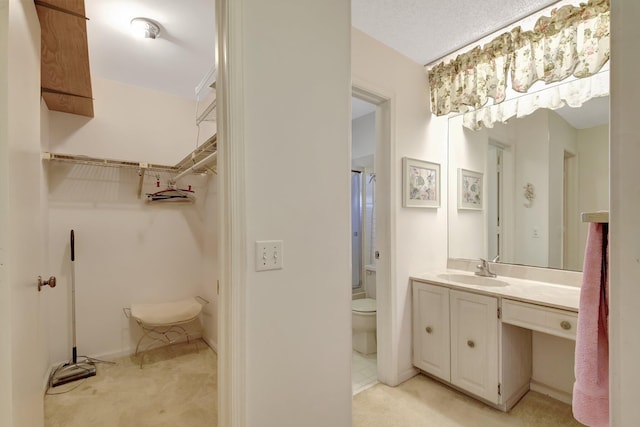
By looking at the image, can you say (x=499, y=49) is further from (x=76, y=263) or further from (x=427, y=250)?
(x=76, y=263)

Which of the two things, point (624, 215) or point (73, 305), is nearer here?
point (624, 215)

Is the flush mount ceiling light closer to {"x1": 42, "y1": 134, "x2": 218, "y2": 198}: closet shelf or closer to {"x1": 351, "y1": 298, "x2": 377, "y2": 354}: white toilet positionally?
{"x1": 42, "y1": 134, "x2": 218, "y2": 198}: closet shelf

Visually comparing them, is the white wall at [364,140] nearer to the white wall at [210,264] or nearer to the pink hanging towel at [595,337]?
the white wall at [210,264]

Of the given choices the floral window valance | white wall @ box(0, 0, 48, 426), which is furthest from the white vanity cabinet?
white wall @ box(0, 0, 48, 426)

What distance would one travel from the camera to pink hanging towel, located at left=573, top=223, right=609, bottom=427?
80 centimetres

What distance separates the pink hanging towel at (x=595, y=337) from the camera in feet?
2.63

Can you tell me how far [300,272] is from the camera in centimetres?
123

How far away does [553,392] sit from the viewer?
2094mm

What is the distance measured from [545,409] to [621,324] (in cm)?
193

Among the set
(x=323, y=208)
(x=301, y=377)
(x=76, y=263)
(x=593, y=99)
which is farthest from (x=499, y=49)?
(x=76, y=263)

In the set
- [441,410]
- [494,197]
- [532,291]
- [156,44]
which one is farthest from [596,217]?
[156,44]

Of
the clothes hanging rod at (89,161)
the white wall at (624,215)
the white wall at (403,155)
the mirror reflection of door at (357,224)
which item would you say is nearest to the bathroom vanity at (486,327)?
the white wall at (403,155)

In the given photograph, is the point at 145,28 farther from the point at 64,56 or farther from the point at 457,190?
the point at 457,190

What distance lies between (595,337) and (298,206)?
1014mm
